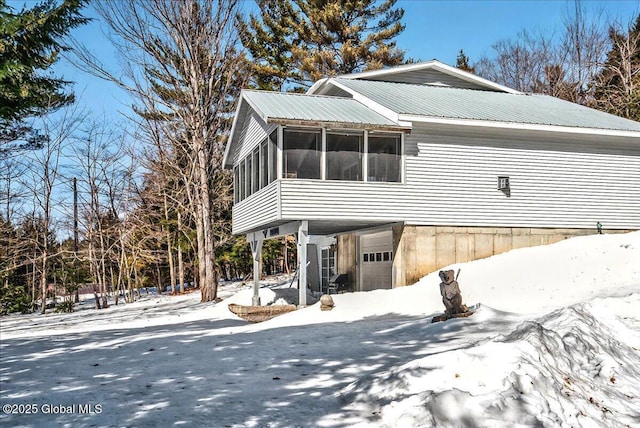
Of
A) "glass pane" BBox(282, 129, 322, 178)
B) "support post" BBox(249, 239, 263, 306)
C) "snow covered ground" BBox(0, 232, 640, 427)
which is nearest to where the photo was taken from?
"snow covered ground" BBox(0, 232, 640, 427)

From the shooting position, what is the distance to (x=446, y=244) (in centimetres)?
1538

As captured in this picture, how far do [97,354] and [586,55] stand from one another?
37.5 meters

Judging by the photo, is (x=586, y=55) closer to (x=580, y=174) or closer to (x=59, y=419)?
(x=580, y=174)

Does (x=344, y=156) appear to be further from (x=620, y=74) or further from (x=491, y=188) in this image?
(x=620, y=74)

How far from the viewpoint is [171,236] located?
1246 inches

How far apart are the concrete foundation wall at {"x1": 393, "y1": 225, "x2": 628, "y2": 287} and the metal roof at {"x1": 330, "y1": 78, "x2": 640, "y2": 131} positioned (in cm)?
322

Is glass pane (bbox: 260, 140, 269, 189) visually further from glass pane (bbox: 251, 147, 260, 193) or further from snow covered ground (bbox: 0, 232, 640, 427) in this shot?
snow covered ground (bbox: 0, 232, 640, 427)

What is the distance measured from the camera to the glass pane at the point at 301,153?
14008mm

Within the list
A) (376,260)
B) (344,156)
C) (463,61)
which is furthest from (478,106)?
(463,61)

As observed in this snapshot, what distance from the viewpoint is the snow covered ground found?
4746 mm

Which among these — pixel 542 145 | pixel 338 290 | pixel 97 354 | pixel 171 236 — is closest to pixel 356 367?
pixel 97 354

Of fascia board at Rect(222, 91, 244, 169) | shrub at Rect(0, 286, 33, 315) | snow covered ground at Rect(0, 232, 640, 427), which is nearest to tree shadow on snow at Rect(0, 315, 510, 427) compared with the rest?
snow covered ground at Rect(0, 232, 640, 427)

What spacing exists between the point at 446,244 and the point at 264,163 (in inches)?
223

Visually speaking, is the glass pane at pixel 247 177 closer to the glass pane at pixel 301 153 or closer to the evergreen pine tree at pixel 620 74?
the glass pane at pixel 301 153
